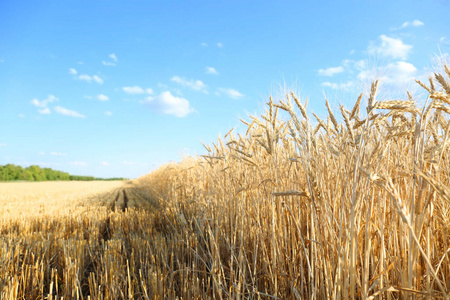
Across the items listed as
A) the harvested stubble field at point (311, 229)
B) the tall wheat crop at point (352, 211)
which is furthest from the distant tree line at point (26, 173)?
the tall wheat crop at point (352, 211)

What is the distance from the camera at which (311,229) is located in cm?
164

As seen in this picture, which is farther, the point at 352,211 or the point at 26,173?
the point at 26,173

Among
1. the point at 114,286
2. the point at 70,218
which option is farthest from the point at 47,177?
the point at 114,286

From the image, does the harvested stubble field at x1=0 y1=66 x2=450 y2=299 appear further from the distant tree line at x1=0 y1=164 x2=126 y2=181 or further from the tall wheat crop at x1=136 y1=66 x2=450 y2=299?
the distant tree line at x1=0 y1=164 x2=126 y2=181

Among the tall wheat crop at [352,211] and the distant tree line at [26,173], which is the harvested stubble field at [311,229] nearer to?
the tall wheat crop at [352,211]

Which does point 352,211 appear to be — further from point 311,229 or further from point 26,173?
point 26,173

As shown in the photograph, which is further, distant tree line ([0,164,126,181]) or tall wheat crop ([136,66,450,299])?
distant tree line ([0,164,126,181])

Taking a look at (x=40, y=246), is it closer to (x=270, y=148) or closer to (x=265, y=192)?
(x=265, y=192)

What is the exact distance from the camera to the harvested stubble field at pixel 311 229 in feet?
4.40

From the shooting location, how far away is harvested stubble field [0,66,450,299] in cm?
134

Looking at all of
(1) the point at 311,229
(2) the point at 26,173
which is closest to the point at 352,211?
(1) the point at 311,229

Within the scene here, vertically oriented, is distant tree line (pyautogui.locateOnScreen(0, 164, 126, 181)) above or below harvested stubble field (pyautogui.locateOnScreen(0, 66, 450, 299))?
above

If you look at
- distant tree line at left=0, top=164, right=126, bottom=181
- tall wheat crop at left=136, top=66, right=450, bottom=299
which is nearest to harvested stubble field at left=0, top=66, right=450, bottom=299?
tall wheat crop at left=136, top=66, right=450, bottom=299

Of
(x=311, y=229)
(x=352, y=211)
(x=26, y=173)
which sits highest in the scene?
(x=26, y=173)
